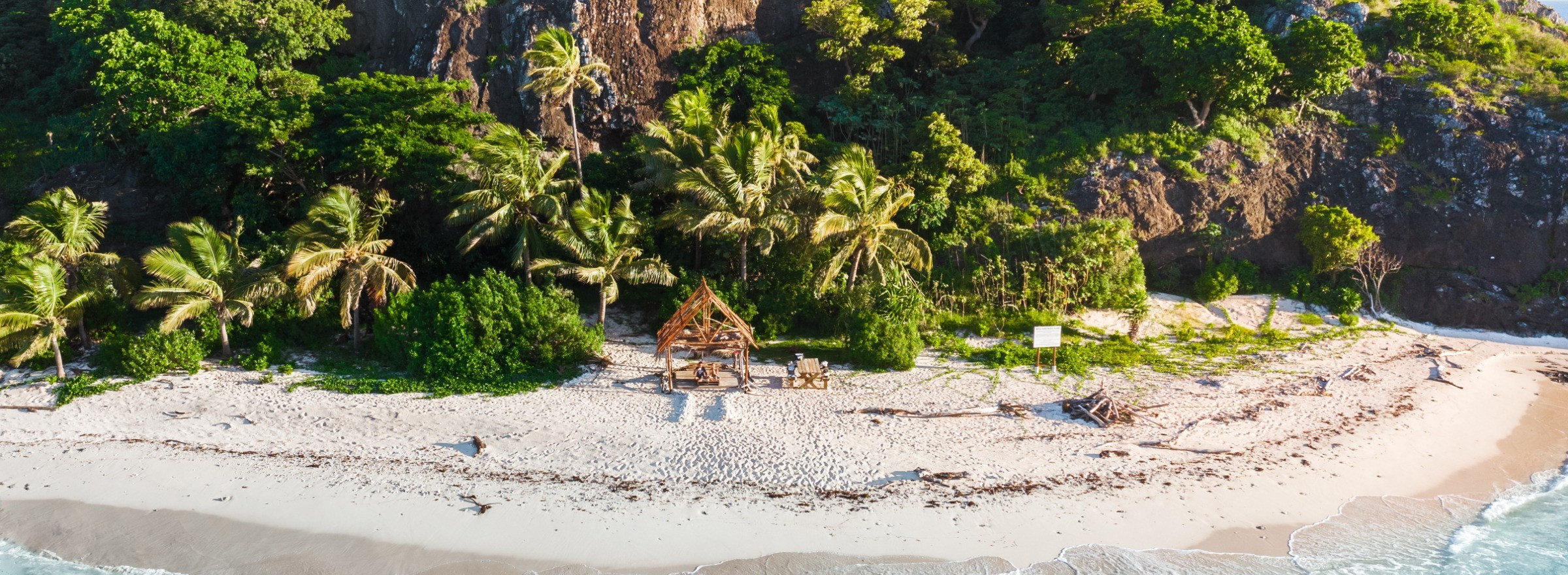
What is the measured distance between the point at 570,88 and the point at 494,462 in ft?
35.7

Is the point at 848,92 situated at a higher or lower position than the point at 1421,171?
higher

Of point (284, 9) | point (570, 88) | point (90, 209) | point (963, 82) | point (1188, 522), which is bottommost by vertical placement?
point (1188, 522)

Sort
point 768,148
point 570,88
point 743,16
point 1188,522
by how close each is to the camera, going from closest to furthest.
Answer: point 1188,522, point 768,148, point 570,88, point 743,16

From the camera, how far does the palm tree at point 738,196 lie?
20297 millimetres

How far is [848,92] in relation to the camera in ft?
96.6

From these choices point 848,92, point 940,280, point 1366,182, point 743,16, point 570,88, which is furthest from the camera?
point 743,16

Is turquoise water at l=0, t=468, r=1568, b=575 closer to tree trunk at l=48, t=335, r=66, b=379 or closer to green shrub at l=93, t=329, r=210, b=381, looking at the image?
green shrub at l=93, t=329, r=210, b=381

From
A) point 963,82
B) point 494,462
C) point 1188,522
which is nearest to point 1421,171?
point 963,82

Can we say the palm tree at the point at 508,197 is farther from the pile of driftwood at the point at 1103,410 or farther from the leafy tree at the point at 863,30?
the pile of driftwood at the point at 1103,410

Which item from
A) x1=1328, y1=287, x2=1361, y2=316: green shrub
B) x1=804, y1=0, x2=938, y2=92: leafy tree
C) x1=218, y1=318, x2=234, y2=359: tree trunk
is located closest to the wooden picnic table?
x1=804, y1=0, x2=938, y2=92: leafy tree

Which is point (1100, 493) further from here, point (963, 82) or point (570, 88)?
point (963, 82)

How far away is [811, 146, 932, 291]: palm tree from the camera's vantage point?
20.2m

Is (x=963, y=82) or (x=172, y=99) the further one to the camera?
(x=963, y=82)

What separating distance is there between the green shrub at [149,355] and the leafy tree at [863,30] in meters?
20.6
